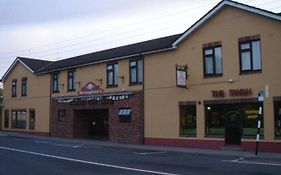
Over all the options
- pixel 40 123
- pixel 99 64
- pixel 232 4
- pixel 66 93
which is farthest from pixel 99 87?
pixel 232 4

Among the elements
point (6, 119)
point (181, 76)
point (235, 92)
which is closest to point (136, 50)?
point (181, 76)

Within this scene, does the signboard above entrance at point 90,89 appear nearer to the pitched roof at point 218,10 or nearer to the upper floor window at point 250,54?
the pitched roof at point 218,10

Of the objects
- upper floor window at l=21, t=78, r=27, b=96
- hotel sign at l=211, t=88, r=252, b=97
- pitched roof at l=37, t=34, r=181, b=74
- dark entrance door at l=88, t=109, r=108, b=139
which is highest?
pitched roof at l=37, t=34, r=181, b=74

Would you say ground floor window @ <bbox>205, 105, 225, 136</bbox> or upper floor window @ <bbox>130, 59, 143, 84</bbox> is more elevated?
upper floor window @ <bbox>130, 59, 143, 84</bbox>

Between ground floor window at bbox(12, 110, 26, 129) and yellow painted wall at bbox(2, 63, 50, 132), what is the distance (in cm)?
47

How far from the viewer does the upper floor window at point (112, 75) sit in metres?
30.1

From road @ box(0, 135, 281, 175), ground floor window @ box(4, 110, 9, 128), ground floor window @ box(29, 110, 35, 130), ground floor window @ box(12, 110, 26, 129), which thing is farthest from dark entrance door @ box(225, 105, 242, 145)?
ground floor window @ box(4, 110, 9, 128)

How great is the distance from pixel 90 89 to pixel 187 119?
981 cm

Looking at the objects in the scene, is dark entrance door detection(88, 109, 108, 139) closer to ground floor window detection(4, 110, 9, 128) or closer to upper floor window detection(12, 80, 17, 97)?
upper floor window detection(12, 80, 17, 97)

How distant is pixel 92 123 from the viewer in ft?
116

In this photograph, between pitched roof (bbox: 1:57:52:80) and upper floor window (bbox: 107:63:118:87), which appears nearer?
upper floor window (bbox: 107:63:118:87)

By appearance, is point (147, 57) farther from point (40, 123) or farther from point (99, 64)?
point (40, 123)

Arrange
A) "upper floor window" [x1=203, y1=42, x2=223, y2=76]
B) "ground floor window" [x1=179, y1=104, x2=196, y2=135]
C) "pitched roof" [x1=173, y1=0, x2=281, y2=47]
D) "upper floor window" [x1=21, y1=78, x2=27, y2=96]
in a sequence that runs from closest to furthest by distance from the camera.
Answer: "pitched roof" [x1=173, y1=0, x2=281, y2=47] < "upper floor window" [x1=203, y1=42, x2=223, y2=76] < "ground floor window" [x1=179, y1=104, x2=196, y2=135] < "upper floor window" [x1=21, y1=78, x2=27, y2=96]

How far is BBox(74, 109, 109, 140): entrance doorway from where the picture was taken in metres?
34.0
